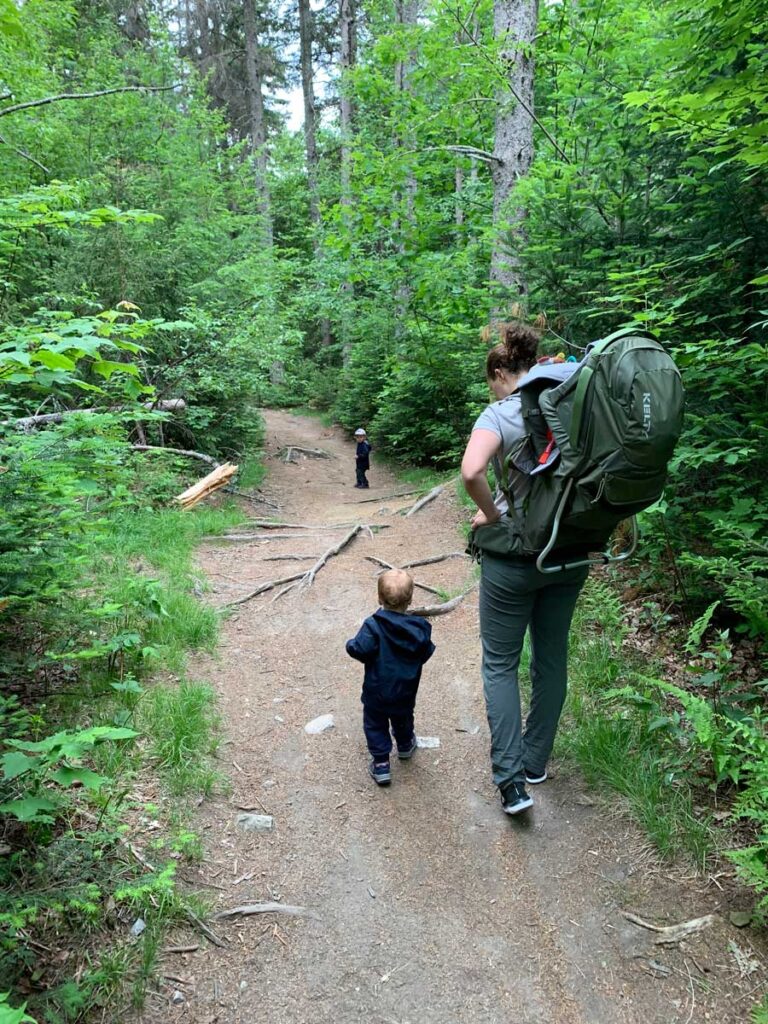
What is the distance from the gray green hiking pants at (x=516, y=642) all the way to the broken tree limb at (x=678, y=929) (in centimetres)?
85

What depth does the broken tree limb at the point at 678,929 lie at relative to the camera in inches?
98.8

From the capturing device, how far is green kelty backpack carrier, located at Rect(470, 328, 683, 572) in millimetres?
2297

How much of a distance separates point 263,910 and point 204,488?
315 inches

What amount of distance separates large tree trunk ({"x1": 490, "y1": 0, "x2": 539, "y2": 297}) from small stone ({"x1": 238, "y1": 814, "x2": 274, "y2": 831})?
630cm

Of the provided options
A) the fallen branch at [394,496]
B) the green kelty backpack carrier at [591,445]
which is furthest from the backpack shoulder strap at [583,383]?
the fallen branch at [394,496]

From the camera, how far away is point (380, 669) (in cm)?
344

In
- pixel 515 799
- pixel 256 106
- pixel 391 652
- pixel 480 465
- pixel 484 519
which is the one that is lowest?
pixel 515 799

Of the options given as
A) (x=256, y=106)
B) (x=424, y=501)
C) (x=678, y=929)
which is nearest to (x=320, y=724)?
(x=678, y=929)

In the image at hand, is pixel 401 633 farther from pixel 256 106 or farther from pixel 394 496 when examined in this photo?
pixel 256 106

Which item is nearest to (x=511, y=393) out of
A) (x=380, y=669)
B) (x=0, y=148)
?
(x=380, y=669)

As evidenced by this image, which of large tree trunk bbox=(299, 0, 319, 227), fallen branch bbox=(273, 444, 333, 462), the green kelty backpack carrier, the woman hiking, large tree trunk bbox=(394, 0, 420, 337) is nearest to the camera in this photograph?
the green kelty backpack carrier

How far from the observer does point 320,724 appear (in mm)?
4238

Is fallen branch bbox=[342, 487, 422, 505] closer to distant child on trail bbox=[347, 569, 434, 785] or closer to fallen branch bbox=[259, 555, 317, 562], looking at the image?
fallen branch bbox=[259, 555, 317, 562]

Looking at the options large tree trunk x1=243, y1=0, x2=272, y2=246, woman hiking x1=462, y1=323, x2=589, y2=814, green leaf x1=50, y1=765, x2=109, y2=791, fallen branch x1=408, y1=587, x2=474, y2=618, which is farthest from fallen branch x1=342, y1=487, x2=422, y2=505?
large tree trunk x1=243, y1=0, x2=272, y2=246
